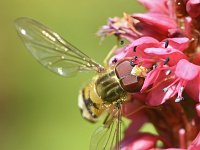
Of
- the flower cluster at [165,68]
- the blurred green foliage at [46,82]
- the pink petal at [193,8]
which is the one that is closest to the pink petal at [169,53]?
the flower cluster at [165,68]

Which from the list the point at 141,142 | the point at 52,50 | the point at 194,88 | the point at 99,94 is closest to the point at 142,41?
the point at 194,88

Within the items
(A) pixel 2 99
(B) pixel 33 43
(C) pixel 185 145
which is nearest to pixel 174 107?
(C) pixel 185 145

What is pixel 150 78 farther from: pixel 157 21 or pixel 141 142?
pixel 141 142

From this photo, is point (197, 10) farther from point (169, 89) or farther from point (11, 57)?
point (11, 57)

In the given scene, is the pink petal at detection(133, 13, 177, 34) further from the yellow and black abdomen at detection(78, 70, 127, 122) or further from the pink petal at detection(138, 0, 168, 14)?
the yellow and black abdomen at detection(78, 70, 127, 122)

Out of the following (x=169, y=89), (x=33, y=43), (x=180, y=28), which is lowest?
(x=169, y=89)

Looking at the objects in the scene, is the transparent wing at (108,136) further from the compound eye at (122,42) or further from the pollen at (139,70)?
the compound eye at (122,42)

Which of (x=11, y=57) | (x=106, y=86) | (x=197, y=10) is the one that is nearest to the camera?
(x=197, y=10)
